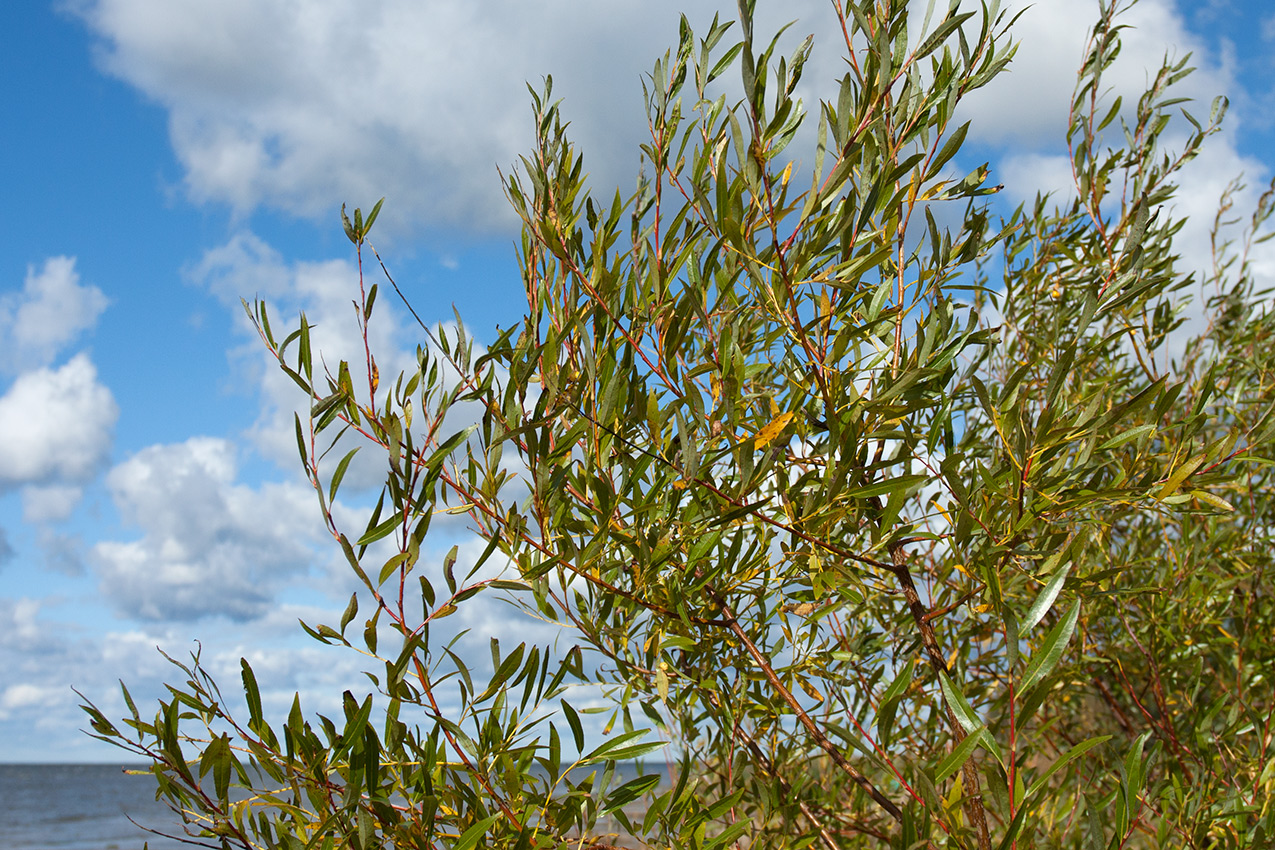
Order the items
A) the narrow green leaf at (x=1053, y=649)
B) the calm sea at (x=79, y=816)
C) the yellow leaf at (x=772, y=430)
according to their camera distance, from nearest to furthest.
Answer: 1. the narrow green leaf at (x=1053, y=649)
2. the yellow leaf at (x=772, y=430)
3. the calm sea at (x=79, y=816)

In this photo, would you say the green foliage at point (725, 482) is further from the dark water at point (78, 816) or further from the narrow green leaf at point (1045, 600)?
the dark water at point (78, 816)

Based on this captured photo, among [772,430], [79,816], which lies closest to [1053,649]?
[772,430]

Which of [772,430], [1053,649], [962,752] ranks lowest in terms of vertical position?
[962,752]

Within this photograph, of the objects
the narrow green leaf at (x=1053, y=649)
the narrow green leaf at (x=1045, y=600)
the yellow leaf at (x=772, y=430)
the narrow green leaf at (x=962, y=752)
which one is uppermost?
the yellow leaf at (x=772, y=430)

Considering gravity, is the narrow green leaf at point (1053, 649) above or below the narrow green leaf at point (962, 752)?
above

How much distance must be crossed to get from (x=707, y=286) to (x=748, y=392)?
0.92 feet

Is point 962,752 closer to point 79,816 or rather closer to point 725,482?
point 725,482

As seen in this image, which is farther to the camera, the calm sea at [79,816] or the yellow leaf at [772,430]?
the calm sea at [79,816]

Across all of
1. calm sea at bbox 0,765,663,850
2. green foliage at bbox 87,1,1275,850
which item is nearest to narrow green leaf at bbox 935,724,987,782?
green foliage at bbox 87,1,1275,850

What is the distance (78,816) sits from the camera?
35750 millimetres

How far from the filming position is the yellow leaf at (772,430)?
151 cm

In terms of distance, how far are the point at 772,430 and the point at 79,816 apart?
144 ft

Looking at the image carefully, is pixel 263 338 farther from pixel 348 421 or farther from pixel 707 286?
pixel 707 286

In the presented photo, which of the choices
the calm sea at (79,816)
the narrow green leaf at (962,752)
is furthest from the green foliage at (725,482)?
the calm sea at (79,816)
